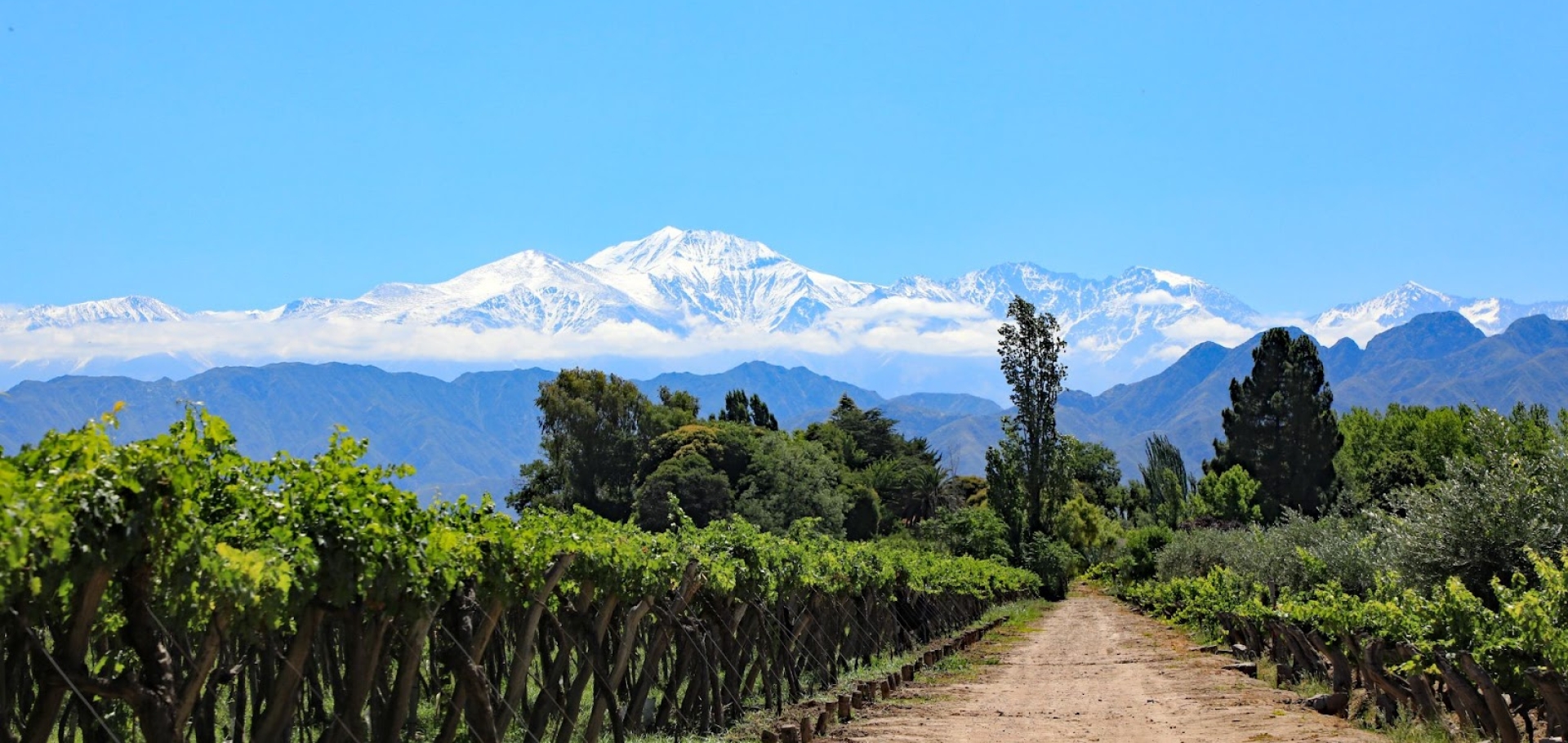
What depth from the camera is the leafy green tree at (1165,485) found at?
295ft

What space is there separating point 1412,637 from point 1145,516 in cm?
8218

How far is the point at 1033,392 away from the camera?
68062 millimetres

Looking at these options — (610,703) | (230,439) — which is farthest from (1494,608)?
(230,439)

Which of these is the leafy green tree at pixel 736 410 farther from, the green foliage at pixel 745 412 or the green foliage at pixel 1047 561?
the green foliage at pixel 1047 561

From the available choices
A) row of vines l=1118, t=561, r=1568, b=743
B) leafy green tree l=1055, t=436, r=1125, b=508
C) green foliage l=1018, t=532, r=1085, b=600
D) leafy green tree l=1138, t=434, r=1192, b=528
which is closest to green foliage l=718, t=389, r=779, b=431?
leafy green tree l=1055, t=436, r=1125, b=508

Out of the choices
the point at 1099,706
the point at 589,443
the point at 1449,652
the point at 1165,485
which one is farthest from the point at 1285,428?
the point at 1449,652

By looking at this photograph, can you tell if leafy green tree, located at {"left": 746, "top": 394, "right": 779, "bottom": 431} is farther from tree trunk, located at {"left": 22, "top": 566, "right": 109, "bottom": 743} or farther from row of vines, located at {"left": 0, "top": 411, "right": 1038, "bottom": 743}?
tree trunk, located at {"left": 22, "top": 566, "right": 109, "bottom": 743}

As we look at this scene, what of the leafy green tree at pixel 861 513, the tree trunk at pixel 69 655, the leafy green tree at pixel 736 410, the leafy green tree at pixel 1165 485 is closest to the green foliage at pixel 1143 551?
the leafy green tree at pixel 861 513

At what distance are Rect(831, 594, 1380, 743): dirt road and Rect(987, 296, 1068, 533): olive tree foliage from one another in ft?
119

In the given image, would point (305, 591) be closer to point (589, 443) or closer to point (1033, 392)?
point (1033, 392)

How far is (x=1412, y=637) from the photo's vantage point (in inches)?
575

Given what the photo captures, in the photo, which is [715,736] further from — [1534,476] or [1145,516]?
[1145,516]

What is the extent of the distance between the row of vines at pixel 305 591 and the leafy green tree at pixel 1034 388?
1971 inches

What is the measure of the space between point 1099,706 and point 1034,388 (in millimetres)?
50392
